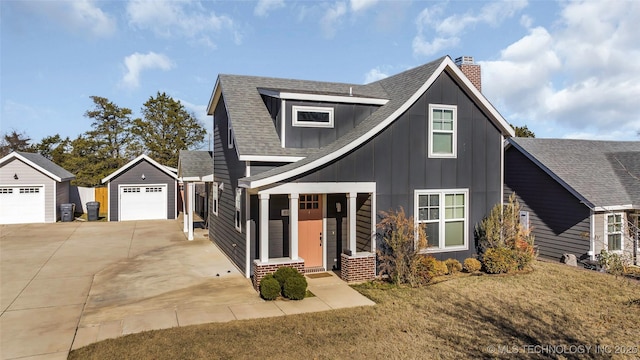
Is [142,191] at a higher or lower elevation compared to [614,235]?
higher

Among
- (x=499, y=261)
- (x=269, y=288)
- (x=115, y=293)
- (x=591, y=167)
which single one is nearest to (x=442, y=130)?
(x=499, y=261)

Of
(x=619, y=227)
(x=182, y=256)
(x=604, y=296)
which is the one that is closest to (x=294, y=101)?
(x=182, y=256)

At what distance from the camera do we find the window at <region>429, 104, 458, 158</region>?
12977 mm

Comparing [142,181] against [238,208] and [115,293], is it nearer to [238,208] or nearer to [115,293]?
[238,208]

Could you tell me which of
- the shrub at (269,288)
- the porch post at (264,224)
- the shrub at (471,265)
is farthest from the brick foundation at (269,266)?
the shrub at (471,265)

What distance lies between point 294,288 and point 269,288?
1.95 ft

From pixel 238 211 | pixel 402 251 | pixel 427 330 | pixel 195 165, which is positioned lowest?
pixel 427 330

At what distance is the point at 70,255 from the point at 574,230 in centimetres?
1897

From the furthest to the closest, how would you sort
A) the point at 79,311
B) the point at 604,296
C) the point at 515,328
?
the point at 604,296, the point at 79,311, the point at 515,328

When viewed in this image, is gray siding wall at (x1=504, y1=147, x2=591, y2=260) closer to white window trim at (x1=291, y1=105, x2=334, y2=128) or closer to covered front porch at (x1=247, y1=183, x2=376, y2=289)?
covered front porch at (x1=247, y1=183, x2=376, y2=289)

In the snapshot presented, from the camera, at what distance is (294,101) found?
12750 millimetres

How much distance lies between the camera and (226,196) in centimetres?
1530

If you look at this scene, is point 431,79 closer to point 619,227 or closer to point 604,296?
point 604,296

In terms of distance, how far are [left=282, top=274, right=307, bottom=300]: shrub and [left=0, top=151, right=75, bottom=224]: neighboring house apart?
2067cm
